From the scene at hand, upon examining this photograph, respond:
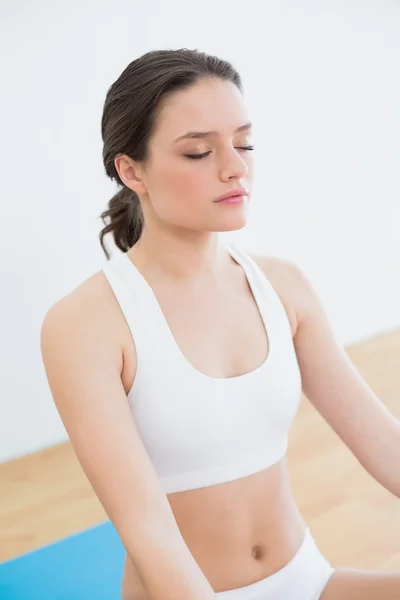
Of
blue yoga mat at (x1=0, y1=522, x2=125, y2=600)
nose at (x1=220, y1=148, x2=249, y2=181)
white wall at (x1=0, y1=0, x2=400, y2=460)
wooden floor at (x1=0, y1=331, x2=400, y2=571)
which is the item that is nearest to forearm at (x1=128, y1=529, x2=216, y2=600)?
nose at (x1=220, y1=148, x2=249, y2=181)

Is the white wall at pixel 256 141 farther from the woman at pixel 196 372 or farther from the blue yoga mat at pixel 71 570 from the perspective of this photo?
the woman at pixel 196 372

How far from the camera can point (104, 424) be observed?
106cm

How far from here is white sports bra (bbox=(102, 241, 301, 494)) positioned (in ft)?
3.76

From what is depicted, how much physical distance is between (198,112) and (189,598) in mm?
637

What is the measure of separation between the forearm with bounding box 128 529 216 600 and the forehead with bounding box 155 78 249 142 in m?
0.54

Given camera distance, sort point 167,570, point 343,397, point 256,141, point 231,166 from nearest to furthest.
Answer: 1. point 167,570
2. point 231,166
3. point 343,397
4. point 256,141

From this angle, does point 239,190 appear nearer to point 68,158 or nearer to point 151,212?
point 151,212

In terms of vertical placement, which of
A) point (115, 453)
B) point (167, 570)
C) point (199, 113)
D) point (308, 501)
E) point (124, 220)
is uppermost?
point (199, 113)

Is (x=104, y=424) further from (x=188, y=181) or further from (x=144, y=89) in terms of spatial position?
(x=144, y=89)

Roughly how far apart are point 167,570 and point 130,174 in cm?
57

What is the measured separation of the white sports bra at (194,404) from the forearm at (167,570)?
0.16 meters

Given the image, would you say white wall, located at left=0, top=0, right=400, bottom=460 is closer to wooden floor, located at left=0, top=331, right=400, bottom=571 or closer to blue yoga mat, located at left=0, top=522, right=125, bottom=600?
wooden floor, located at left=0, top=331, right=400, bottom=571

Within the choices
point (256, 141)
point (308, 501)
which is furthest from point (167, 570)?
point (256, 141)

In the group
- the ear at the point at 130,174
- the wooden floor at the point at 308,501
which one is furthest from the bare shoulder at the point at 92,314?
the wooden floor at the point at 308,501
